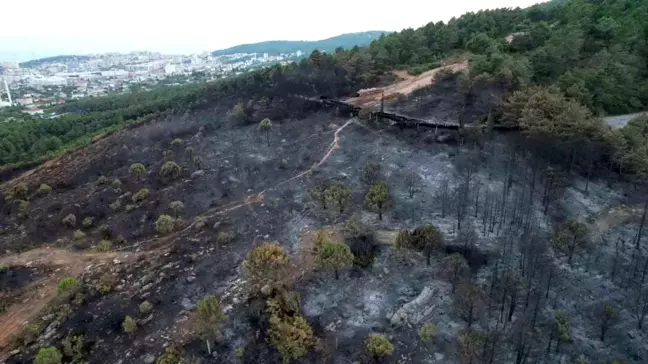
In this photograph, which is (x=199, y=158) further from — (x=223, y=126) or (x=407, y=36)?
(x=407, y=36)

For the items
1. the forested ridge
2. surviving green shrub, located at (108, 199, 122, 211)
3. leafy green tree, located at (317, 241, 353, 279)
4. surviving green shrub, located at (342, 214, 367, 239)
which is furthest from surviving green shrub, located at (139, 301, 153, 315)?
the forested ridge

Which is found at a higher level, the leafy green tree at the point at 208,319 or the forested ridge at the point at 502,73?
the forested ridge at the point at 502,73

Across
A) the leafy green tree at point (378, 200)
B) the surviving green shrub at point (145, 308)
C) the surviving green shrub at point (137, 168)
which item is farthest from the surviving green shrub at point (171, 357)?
the surviving green shrub at point (137, 168)

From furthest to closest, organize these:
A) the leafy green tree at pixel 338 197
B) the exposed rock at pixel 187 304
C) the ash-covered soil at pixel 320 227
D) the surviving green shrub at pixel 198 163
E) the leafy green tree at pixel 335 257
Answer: the surviving green shrub at pixel 198 163 < the leafy green tree at pixel 338 197 < the leafy green tree at pixel 335 257 < the exposed rock at pixel 187 304 < the ash-covered soil at pixel 320 227

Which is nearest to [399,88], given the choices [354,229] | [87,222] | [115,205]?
[354,229]

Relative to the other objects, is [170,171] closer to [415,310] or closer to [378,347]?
[415,310]

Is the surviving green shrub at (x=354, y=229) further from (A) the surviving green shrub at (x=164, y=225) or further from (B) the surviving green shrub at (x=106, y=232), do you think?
(B) the surviving green shrub at (x=106, y=232)

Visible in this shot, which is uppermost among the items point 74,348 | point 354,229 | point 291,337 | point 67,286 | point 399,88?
point 399,88
